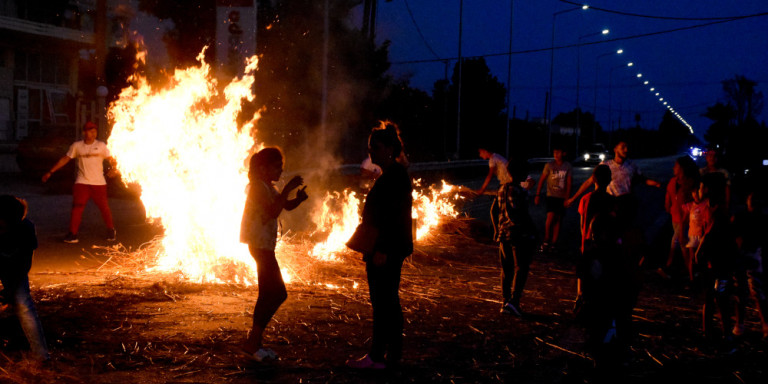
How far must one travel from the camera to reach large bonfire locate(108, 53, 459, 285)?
812cm

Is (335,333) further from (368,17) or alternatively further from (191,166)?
(368,17)

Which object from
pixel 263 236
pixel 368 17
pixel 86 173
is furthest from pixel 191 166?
pixel 368 17

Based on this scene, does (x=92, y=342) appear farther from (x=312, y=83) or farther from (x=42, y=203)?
(x=312, y=83)

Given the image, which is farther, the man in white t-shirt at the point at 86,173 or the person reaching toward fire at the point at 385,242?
the man in white t-shirt at the point at 86,173

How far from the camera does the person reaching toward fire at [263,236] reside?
5125mm

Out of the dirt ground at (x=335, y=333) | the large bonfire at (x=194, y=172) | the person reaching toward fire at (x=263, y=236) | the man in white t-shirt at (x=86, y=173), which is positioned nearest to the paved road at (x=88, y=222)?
the dirt ground at (x=335, y=333)

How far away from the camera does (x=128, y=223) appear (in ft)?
44.1

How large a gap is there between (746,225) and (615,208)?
1820mm

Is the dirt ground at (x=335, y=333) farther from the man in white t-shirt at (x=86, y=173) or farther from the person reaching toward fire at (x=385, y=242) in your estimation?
the man in white t-shirt at (x=86, y=173)

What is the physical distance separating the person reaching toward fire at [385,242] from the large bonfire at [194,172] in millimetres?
3161

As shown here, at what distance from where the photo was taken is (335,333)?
596 cm

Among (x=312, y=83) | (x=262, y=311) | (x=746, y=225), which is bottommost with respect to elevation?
(x=262, y=311)

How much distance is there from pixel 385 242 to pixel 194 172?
4424mm

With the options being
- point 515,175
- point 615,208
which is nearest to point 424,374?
point 615,208
